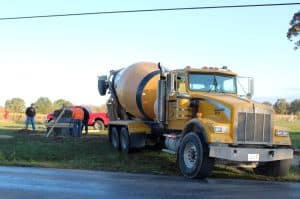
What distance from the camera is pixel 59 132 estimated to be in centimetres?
2988

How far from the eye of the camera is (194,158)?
49.7 ft

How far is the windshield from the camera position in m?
17.0

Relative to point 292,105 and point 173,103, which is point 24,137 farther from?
point 292,105

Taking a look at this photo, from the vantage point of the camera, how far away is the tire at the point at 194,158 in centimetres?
1464

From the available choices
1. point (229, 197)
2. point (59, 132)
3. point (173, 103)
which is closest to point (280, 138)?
point (173, 103)

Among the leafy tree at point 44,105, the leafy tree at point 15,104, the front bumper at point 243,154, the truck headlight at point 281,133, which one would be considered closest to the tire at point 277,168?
the front bumper at point 243,154

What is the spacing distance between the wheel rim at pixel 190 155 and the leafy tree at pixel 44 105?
8070 cm

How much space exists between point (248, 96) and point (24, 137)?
13019 mm

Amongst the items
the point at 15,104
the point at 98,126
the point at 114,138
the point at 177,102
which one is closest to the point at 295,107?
the point at 15,104

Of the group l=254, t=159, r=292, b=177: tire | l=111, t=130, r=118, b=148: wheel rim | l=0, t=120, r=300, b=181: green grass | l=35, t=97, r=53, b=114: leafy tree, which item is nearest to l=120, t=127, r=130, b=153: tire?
l=0, t=120, r=300, b=181: green grass

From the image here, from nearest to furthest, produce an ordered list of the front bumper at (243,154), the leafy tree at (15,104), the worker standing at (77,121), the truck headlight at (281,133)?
the front bumper at (243,154) → the truck headlight at (281,133) → the worker standing at (77,121) → the leafy tree at (15,104)

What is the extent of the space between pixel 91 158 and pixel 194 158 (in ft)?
16.9

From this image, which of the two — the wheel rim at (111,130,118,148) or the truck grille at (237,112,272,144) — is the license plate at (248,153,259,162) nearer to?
the truck grille at (237,112,272,144)

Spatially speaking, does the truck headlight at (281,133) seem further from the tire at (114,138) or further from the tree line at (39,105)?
the tree line at (39,105)
